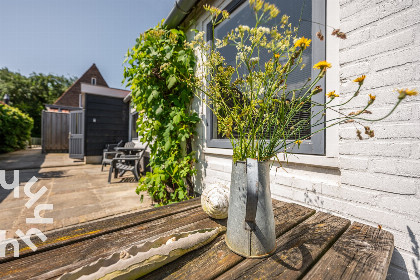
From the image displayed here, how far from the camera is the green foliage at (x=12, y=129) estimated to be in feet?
27.6

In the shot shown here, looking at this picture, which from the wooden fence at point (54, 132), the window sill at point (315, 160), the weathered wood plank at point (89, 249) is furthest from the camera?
the wooden fence at point (54, 132)

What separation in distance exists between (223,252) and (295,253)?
0.26m

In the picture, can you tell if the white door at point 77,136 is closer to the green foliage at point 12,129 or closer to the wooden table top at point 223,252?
the green foliage at point 12,129

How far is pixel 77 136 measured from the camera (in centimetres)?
706

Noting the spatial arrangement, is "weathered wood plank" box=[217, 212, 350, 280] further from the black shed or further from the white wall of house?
the black shed

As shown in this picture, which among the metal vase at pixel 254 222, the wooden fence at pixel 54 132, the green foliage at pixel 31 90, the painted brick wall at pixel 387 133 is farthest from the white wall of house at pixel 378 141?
the green foliage at pixel 31 90

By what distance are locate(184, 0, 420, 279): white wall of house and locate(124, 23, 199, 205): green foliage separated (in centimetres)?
148

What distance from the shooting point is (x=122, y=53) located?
260 cm

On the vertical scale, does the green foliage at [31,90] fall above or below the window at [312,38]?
above

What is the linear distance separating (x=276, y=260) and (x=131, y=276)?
0.47m

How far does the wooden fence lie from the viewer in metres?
9.81

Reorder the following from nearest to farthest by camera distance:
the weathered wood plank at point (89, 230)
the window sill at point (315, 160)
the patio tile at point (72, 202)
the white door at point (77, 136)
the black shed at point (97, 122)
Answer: the weathered wood plank at point (89, 230), the window sill at point (315, 160), the patio tile at point (72, 202), the black shed at point (97, 122), the white door at point (77, 136)

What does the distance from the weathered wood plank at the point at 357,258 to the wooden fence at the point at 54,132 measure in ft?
41.0

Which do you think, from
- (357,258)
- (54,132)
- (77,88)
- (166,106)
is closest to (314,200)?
(357,258)
